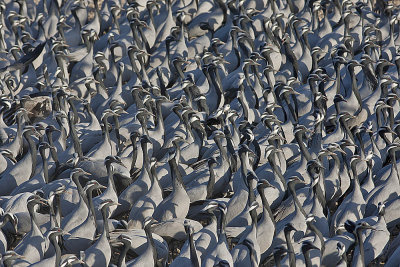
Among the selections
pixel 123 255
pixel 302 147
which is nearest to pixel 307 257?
pixel 123 255

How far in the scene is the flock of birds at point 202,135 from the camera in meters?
11.4

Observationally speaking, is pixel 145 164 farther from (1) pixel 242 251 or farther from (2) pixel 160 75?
(2) pixel 160 75

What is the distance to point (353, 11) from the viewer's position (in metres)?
19.0

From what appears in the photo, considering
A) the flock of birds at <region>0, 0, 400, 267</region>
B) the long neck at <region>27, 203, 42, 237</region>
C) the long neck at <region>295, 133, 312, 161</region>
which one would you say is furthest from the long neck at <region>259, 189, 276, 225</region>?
the long neck at <region>27, 203, 42, 237</region>

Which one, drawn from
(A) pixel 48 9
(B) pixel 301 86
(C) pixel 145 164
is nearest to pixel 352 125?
(B) pixel 301 86

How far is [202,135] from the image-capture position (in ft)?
46.0

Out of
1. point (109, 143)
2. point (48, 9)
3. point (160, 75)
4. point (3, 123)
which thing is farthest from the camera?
point (48, 9)

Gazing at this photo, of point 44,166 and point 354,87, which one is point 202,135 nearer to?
point 44,166

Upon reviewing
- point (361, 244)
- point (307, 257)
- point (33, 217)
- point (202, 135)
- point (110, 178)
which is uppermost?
point (33, 217)

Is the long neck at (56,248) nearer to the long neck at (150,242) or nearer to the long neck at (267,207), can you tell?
the long neck at (150,242)

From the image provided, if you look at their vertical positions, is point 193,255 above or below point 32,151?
above

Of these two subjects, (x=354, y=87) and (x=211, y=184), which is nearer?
(x=211, y=184)

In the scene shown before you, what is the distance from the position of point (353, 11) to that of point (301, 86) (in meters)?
3.90

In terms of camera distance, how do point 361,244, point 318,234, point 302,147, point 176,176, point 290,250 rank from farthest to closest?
point 302,147, point 176,176, point 318,234, point 361,244, point 290,250
